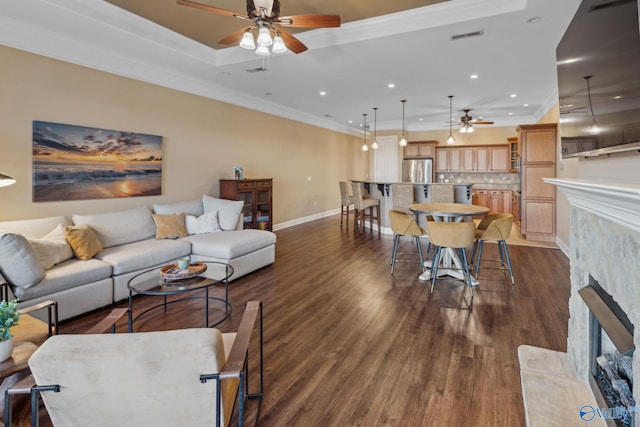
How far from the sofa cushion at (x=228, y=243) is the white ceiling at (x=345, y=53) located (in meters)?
2.44

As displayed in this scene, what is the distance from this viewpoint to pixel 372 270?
15.4ft

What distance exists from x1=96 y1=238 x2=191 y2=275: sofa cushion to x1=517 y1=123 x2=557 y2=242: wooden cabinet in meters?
6.09

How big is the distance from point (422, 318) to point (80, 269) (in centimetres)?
330

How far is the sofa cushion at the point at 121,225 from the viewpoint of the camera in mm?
3904

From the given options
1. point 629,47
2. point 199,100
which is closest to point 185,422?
point 629,47

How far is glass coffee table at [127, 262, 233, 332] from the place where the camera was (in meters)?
2.71

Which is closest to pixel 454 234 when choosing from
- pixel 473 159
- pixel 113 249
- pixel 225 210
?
pixel 225 210

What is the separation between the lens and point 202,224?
4824mm

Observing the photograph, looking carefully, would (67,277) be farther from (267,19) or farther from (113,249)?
(267,19)

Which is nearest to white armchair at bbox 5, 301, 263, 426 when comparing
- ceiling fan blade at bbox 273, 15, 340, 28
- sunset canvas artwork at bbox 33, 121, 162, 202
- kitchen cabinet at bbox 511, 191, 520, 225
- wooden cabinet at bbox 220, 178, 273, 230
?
ceiling fan blade at bbox 273, 15, 340, 28

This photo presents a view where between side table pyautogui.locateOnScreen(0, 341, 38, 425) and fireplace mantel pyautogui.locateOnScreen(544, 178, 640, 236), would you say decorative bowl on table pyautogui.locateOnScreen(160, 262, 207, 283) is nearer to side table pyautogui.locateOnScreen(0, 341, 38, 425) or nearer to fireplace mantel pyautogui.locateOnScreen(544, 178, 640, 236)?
side table pyautogui.locateOnScreen(0, 341, 38, 425)

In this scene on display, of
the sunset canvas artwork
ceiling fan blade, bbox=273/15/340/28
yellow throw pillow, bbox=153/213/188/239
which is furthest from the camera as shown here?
yellow throw pillow, bbox=153/213/188/239

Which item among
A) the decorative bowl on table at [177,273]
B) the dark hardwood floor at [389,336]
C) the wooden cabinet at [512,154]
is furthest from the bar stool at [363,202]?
the decorative bowl on table at [177,273]

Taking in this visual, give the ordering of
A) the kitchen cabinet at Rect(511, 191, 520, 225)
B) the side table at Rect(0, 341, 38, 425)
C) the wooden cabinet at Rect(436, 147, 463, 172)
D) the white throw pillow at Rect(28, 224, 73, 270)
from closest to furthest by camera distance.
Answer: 1. the side table at Rect(0, 341, 38, 425)
2. the white throw pillow at Rect(28, 224, 73, 270)
3. the kitchen cabinet at Rect(511, 191, 520, 225)
4. the wooden cabinet at Rect(436, 147, 463, 172)
